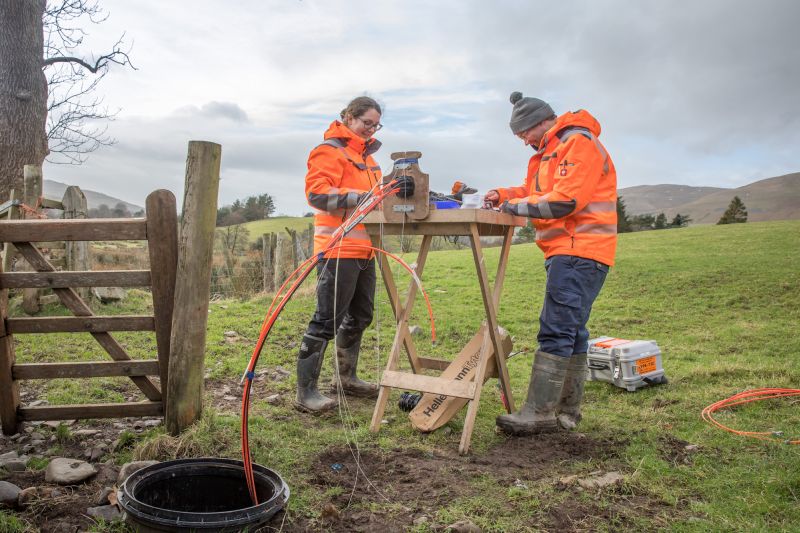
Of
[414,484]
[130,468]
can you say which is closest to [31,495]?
[130,468]

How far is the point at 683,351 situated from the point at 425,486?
583 centimetres

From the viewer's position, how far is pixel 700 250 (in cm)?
1711

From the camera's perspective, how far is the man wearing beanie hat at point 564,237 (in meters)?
4.48

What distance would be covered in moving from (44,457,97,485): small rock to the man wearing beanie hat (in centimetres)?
278

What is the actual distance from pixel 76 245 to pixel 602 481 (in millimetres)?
9092

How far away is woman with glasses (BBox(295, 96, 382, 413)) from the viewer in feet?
16.5

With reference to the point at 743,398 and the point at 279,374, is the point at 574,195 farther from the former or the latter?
the point at 279,374

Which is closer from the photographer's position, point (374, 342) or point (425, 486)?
point (425, 486)

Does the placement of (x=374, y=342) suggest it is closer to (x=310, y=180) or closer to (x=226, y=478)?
(x=310, y=180)

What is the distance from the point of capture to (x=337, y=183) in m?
5.14

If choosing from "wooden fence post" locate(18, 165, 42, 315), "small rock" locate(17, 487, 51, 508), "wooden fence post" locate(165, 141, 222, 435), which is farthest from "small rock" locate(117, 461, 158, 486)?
"wooden fence post" locate(18, 165, 42, 315)

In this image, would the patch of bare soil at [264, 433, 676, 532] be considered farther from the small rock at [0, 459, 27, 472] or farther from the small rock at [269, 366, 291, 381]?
the small rock at [269, 366, 291, 381]

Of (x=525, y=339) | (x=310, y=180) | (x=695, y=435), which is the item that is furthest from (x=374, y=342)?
(x=695, y=435)

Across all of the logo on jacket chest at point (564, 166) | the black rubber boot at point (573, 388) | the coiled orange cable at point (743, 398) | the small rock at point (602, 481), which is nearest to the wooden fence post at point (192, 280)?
the logo on jacket chest at point (564, 166)
